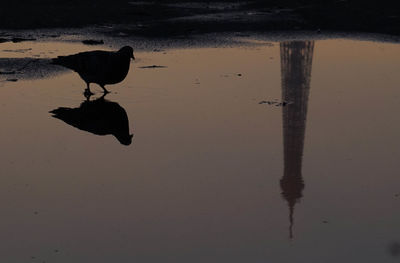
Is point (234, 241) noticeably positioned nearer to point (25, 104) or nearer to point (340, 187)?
point (340, 187)

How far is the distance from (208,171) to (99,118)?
286cm

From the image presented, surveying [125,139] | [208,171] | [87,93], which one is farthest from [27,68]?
[208,171]

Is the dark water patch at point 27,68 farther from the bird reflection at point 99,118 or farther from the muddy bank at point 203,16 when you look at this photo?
the muddy bank at point 203,16

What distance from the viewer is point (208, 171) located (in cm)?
803

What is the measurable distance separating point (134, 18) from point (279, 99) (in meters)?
11.5

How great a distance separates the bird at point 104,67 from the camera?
1212 cm

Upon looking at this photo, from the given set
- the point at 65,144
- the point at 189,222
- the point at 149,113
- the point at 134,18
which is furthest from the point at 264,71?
the point at 134,18

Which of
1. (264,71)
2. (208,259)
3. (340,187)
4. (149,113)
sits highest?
(264,71)

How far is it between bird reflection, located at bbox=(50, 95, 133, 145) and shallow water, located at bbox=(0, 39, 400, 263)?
93mm

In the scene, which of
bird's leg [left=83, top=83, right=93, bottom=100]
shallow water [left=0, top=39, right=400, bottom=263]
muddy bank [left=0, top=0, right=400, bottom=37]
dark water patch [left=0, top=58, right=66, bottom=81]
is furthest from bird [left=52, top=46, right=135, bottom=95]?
muddy bank [left=0, top=0, right=400, bottom=37]

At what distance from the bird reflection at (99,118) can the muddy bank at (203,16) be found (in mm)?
7700

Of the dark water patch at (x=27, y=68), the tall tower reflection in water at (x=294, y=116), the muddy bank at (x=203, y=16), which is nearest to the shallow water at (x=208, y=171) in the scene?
the tall tower reflection in water at (x=294, y=116)

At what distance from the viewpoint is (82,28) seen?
20141 mm

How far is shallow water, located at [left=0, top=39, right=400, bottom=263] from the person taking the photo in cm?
611
